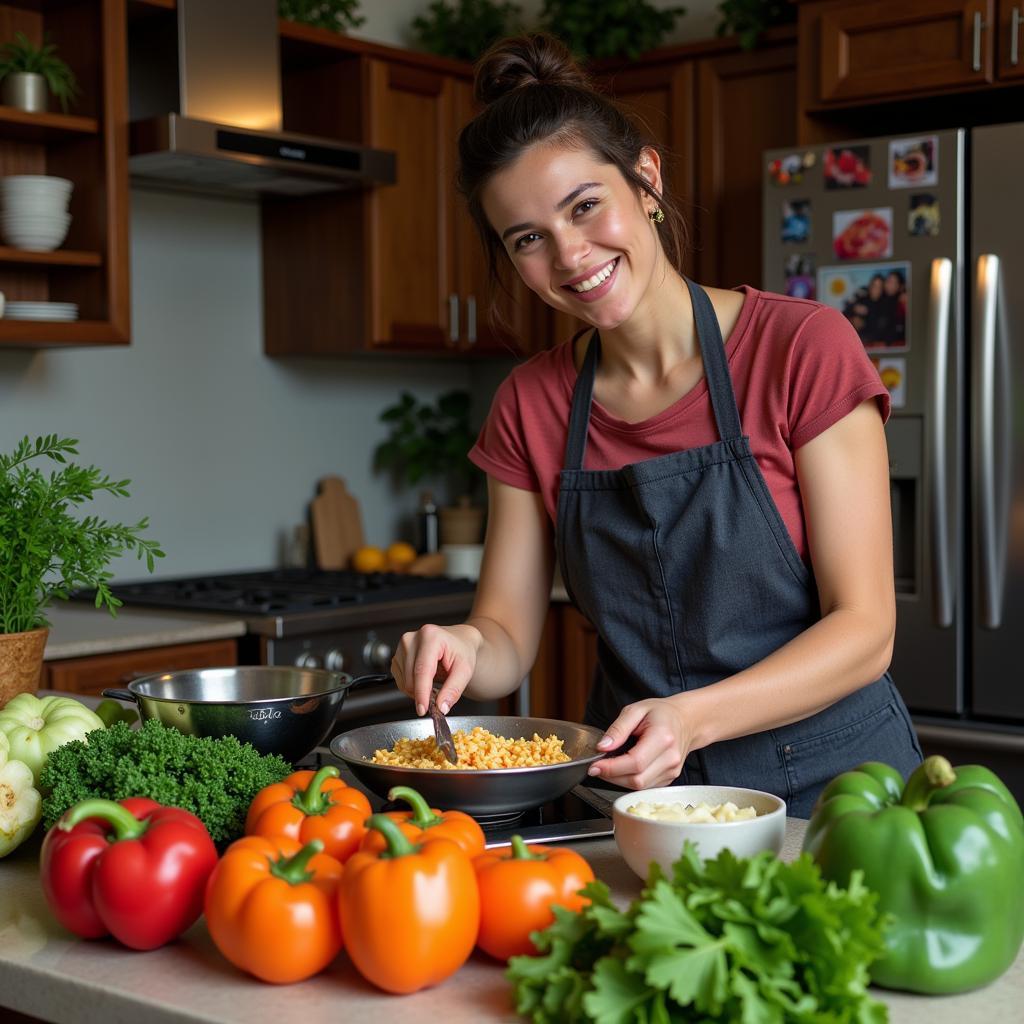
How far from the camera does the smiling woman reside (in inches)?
62.5

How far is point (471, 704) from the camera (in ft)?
11.4

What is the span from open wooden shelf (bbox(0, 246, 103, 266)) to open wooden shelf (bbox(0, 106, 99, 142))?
27 centimetres

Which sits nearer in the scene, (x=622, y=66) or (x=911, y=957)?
(x=911, y=957)

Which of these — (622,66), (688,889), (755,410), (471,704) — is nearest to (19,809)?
(688,889)

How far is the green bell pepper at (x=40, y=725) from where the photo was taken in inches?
54.6

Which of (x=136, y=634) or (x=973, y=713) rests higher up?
(x=136, y=634)

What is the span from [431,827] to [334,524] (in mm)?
3146

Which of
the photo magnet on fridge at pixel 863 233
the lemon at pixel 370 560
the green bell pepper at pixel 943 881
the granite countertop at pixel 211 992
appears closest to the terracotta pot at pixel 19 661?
the granite countertop at pixel 211 992

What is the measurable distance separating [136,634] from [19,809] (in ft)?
5.26

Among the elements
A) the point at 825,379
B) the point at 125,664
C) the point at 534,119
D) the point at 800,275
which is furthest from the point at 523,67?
the point at 800,275

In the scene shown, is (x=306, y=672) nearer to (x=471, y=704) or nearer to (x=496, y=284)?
(x=496, y=284)

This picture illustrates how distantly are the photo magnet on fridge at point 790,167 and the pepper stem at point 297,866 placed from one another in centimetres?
268

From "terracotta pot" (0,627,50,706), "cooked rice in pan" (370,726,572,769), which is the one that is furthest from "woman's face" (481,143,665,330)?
"terracotta pot" (0,627,50,706)

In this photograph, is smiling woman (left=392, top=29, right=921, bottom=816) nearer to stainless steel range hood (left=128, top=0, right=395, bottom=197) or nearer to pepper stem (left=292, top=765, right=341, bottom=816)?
pepper stem (left=292, top=765, right=341, bottom=816)
